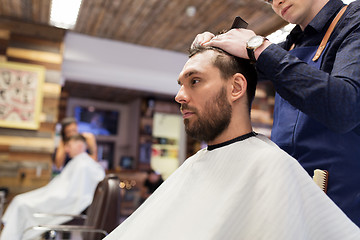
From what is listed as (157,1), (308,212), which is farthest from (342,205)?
(157,1)

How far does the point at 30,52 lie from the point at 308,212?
4986 mm

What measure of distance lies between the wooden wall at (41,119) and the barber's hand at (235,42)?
14.7 feet

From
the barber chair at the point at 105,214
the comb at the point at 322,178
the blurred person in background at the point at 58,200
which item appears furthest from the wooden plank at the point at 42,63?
the comb at the point at 322,178

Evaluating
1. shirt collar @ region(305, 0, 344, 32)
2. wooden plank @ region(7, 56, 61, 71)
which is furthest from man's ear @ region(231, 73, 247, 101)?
wooden plank @ region(7, 56, 61, 71)

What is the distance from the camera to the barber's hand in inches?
36.1

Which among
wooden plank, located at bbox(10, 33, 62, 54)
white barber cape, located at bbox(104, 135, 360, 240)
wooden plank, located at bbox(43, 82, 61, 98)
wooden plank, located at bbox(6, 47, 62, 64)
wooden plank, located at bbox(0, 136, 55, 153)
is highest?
wooden plank, located at bbox(10, 33, 62, 54)

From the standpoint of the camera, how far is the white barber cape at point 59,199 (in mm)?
3246

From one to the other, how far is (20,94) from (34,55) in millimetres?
614

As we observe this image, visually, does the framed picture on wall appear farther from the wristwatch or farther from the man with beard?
the wristwatch

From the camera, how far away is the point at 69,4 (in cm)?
421

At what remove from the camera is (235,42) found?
0.93 m

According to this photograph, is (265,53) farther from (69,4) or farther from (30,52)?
(30,52)

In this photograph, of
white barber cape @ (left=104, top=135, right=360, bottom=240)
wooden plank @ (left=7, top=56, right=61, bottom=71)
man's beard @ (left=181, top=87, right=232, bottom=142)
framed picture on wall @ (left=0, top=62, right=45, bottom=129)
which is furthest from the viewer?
wooden plank @ (left=7, top=56, right=61, bottom=71)

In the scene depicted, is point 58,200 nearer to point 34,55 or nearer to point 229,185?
point 34,55
